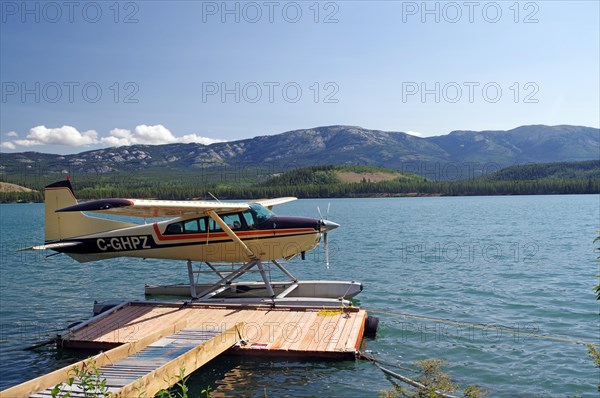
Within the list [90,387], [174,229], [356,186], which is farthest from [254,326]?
[356,186]

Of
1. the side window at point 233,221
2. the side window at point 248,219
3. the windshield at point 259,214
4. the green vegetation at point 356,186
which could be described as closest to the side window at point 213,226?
the side window at point 233,221

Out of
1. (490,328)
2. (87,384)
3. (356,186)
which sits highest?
(356,186)

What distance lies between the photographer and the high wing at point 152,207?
36.4 feet

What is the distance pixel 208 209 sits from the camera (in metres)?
13.6

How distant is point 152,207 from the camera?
484 inches

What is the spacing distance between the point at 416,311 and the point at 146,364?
896 centimetres

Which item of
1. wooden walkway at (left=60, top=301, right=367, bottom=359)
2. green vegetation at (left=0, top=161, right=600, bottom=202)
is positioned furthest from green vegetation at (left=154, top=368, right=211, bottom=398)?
green vegetation at (left=0, top=161, right=600, bottom=202)

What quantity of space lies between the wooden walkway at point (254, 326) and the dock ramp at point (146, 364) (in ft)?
2.02

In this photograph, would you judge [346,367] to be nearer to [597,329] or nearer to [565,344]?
[565,344]

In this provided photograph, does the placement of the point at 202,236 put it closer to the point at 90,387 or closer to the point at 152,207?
the point at 152,207

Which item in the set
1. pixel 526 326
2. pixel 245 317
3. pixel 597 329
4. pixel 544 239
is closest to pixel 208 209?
pixel 245 317

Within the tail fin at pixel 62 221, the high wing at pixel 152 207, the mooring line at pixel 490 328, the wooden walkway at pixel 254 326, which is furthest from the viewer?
the tail fin at pixel 62 221

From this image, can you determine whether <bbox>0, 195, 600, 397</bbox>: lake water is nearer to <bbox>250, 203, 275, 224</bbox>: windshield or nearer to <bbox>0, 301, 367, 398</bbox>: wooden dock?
<bbox>0, 301, 367, 398</bbox>: wooden dock

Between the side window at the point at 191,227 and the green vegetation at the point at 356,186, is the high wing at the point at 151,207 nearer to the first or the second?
the side window at the point at 191,227
